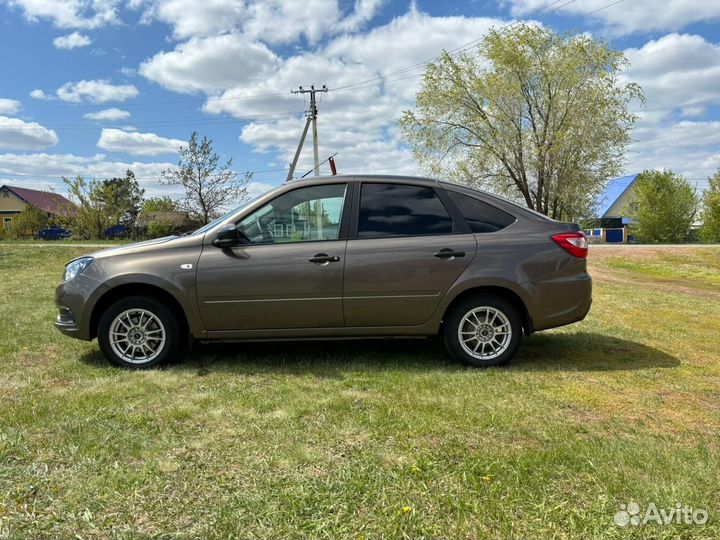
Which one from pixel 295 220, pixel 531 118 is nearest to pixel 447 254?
pixel 295 220

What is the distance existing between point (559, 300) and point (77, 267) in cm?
448

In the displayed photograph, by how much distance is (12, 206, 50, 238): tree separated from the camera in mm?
43406

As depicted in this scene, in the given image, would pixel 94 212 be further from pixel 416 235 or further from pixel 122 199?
pixel 416 235

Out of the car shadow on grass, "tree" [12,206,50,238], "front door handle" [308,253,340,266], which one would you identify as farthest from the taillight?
"tree" [12,206,50,238]

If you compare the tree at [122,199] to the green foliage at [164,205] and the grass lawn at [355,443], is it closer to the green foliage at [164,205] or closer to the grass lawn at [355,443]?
the green foliage at [164,205]

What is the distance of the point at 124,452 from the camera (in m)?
2.87

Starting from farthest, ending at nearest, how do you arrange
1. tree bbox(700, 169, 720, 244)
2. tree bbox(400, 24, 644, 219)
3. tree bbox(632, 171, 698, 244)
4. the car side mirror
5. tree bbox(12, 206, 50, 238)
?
1. tree bbox(632, 171, 698, 244)
2. tree bbox(12, 206, 50, 238)
3. tree bbox(700, 169, 720, 244)
4. tree bbox(400, 24, 644, 219)
5. the car side mirror

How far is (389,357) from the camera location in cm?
494

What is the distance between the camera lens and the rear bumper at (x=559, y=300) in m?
4.56

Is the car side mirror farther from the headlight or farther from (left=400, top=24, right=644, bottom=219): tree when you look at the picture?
(left=400, top=24, right=644, bottom=219): tree

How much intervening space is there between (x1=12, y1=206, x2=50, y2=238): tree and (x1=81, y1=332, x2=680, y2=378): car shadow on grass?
46920mm

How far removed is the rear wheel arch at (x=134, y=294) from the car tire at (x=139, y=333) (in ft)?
0.18

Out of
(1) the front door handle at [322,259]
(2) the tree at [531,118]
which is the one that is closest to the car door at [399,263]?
(1) the front door handle at [322,259]

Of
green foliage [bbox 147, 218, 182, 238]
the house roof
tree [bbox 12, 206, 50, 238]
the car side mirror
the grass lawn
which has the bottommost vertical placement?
the grass lawn
